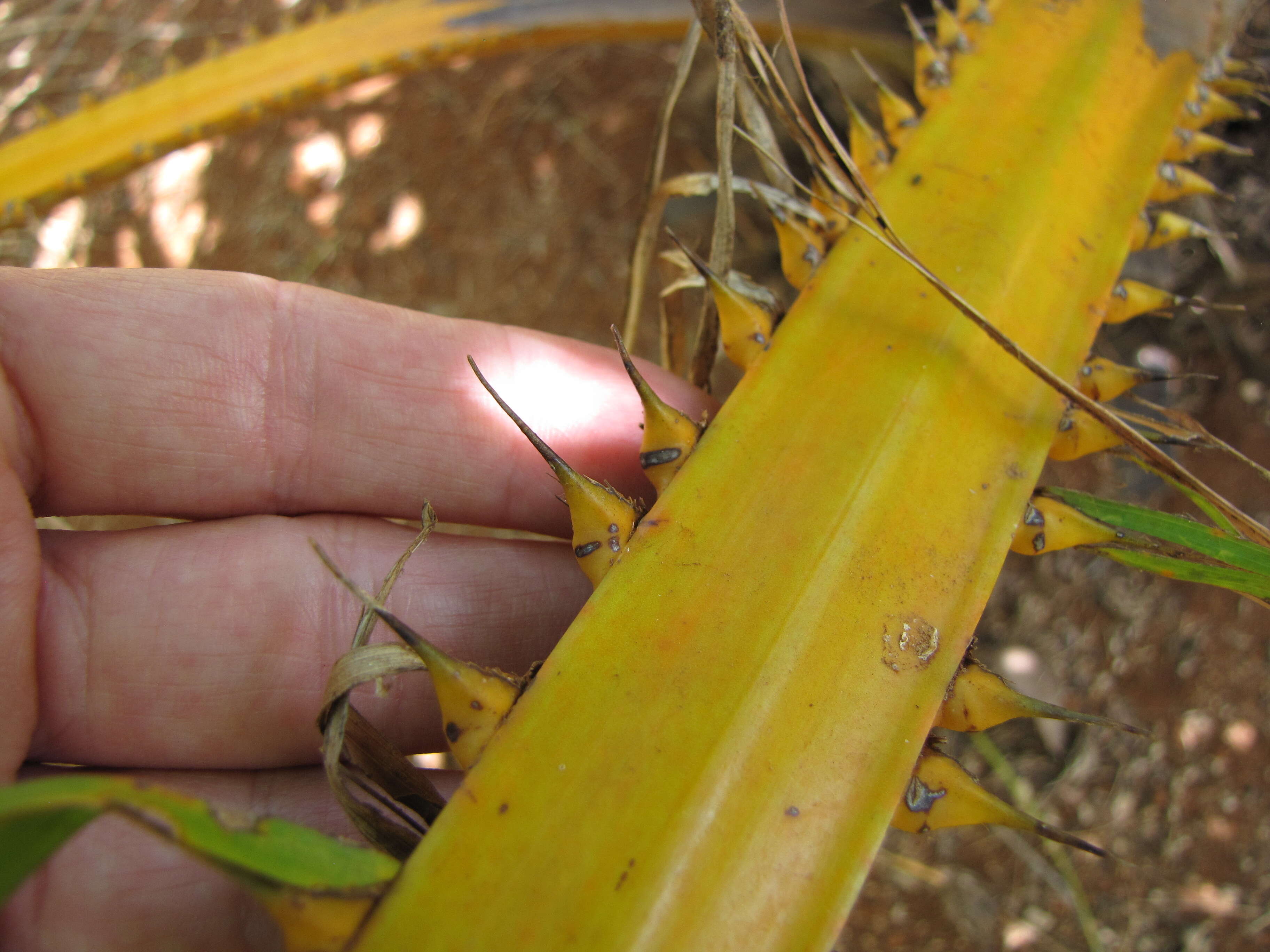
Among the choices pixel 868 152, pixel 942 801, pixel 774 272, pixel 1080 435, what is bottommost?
pixel 774 272

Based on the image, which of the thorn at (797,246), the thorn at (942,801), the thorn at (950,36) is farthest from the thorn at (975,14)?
the thorn at (942,801)

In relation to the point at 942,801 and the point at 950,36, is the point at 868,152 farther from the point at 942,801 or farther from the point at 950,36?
the point at 942,801

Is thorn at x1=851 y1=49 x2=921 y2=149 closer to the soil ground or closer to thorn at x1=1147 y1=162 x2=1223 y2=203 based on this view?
thorn at x1=1147 y1=162 x2=1223 y2=203

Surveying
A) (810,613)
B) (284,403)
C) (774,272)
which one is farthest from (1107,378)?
(774,272)

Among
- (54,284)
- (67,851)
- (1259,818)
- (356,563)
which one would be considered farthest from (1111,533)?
(1259,818)

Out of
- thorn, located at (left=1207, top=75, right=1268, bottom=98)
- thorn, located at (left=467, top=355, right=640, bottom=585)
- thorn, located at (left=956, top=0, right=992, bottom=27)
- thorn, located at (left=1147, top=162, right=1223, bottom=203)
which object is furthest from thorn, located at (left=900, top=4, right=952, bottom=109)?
thorn, located at (left=467, top=355, right=640, bottom=585)

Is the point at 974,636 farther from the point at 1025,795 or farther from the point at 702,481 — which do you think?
the point at 1025,795

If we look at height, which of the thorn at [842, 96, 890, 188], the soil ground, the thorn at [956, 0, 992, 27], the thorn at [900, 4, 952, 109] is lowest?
the soil ground
